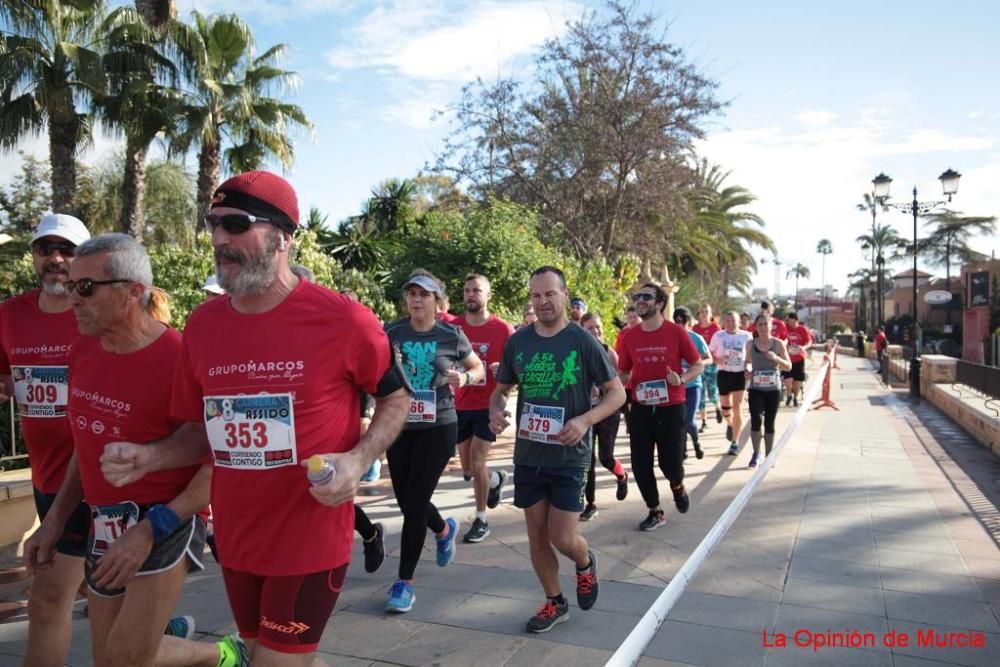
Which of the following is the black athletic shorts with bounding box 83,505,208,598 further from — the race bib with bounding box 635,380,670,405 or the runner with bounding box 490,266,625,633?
the race bib with bounding box 635,380,670,405

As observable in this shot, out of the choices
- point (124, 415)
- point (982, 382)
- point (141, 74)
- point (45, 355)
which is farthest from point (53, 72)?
point (982, 382)

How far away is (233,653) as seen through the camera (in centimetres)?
289

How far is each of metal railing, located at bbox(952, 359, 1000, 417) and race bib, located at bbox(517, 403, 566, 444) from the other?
1108 centimetres

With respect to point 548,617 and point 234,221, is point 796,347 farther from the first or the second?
point 234,221

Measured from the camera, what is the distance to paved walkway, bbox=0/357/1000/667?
13.7 ft

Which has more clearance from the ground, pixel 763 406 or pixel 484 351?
pixel 484 351

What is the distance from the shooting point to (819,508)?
24.8 ft

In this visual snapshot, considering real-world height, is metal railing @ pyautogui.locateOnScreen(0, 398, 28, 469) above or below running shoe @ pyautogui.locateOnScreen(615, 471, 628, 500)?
above

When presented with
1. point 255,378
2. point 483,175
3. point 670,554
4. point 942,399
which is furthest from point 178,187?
point 255,378

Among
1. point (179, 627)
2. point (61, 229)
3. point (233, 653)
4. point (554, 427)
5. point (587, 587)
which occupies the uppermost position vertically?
point (61, 229)

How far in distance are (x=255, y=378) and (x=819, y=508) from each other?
6.57 metres

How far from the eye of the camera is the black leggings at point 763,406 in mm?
9367

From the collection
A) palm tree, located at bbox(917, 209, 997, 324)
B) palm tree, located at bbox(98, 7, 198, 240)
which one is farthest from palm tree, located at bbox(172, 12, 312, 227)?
palm tree, located at bbox(917, 209, 997, 324)

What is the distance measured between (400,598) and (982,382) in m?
14.9
